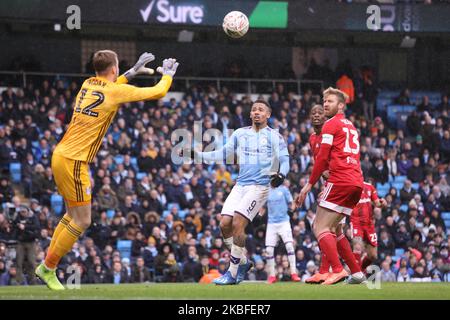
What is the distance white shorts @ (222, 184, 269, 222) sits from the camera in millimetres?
14055

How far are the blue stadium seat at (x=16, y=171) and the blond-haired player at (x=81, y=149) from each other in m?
13.2

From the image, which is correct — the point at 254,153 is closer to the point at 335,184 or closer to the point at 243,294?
the point at 335,184

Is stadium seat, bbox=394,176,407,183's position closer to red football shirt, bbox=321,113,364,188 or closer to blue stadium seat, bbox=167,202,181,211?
blue stadium seat, bbox=167,202,181,211

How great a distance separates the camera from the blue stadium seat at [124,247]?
2350cm

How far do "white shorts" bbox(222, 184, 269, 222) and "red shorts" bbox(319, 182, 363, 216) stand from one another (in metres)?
1.14

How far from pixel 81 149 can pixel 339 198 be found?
11.4ft

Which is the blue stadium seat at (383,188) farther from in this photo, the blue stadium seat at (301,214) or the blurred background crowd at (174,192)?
the blue stadium seat at (301,214)

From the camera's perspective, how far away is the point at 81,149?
1210cm

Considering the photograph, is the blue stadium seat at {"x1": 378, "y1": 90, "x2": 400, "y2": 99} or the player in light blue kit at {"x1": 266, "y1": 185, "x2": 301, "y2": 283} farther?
the blue stadium seat at {"x1": 378, "y1": 90, "x2": 400, "y2": 99}

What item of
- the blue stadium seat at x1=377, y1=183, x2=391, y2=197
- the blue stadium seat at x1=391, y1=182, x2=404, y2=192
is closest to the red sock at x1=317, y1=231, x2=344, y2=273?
the blue stadium seat at x1=377, y1=183, x2=391, y2=197

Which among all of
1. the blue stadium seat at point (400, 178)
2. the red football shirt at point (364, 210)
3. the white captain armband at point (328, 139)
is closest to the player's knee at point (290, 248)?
the red football shirt at point (364, 210)

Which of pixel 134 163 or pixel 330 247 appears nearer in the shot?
pixel 330 247

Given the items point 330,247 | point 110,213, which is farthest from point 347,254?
point 110,213
